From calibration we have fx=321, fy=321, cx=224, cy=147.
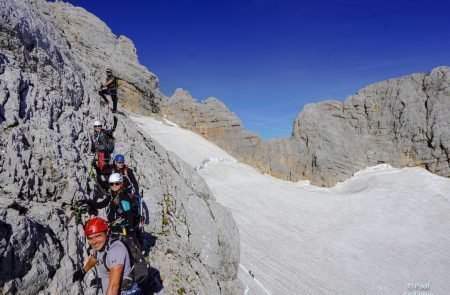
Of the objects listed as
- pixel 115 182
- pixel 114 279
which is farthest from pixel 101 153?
pixel 114 279

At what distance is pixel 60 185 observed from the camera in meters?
8.75

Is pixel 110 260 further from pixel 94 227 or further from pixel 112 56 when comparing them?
pixel 112 56

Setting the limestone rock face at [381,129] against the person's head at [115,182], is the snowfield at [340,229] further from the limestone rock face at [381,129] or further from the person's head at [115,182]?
the person's head at [115,182]

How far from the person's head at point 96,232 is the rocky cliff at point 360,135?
35847 millimetres

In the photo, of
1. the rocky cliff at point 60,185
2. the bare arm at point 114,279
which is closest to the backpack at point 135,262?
the bare arm at point 114,279

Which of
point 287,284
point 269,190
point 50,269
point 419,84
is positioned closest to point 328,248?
point 287,284

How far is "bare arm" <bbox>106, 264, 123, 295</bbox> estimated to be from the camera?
4.90m

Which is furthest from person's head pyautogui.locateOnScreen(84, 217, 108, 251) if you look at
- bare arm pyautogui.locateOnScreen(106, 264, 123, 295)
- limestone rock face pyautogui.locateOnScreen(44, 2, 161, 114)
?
limestone rock face pyautogui.locateOnScreen(44, 2, 161, 114)

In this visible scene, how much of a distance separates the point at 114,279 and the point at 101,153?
21.0 feet

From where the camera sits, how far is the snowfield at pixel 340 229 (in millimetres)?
19453

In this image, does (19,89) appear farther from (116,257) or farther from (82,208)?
(116,257)

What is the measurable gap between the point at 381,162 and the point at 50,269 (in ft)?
126

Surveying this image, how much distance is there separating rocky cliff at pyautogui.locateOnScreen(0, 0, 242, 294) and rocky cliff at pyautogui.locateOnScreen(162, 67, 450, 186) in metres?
26.8

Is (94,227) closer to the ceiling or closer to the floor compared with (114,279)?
closer to the ceiling
